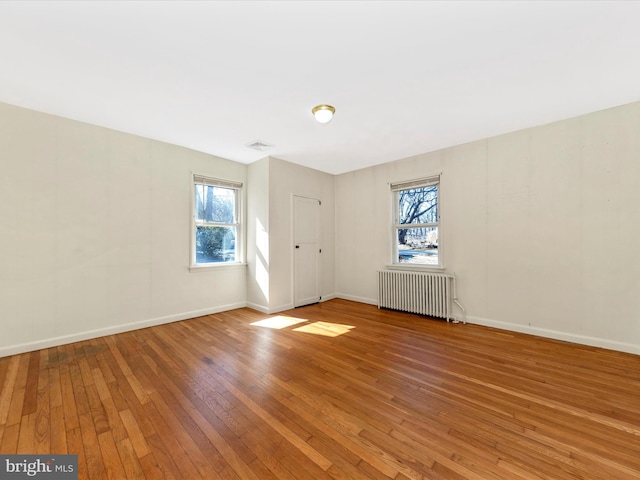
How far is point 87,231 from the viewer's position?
327cm

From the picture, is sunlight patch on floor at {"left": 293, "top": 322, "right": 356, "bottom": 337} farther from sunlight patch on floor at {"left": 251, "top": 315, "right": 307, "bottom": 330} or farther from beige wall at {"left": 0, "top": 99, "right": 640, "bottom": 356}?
beige wall at {"left": 0, "top": 99, "right": 640, "bottom": 356}

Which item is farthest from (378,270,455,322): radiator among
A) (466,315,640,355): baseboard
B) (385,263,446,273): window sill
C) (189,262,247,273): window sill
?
(189,262,247,273): window sill

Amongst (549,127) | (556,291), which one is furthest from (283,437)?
(549,127)

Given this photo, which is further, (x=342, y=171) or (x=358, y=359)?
(x=342, y=171)

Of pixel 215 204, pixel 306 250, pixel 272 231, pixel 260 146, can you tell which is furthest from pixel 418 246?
pixel 215 204

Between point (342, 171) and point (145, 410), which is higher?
point (342, 171)

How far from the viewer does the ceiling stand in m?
1.71

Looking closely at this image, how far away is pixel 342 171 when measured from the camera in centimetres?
550

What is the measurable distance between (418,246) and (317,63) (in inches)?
135

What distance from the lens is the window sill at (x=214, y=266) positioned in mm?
4227

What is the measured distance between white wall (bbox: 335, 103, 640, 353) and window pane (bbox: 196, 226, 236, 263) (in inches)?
139

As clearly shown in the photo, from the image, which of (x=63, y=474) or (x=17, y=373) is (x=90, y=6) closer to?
(x=63, y=474)

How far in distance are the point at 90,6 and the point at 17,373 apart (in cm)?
319

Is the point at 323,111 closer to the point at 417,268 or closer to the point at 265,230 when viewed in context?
the point at 265,230
